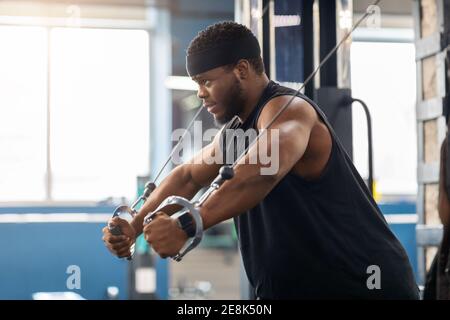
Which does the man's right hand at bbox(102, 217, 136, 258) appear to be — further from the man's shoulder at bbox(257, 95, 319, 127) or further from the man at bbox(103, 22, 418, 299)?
the man's shoulder at bbox(257, 95, 319, 127)

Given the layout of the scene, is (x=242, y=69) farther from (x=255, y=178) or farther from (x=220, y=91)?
(x=255, y=178)

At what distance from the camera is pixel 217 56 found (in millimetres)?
1698

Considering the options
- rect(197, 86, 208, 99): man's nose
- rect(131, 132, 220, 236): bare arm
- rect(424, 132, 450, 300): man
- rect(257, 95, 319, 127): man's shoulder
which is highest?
rect(197, 86, 208, 99): man's nose

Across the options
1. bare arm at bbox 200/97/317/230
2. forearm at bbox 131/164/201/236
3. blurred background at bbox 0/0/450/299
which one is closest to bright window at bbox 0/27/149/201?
blurred background at bbox 0/0/450/299

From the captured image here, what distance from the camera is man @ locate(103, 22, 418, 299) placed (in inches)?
67.0

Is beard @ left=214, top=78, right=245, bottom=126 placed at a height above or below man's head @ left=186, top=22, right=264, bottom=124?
below

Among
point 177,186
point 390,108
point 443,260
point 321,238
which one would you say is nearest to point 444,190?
point 443,260

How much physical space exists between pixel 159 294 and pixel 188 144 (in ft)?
4.48

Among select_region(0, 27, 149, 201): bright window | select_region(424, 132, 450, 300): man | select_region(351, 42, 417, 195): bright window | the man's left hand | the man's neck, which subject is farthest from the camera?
select_region(351, 42, 417, 195): bright window

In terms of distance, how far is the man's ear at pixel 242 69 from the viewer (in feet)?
5.67

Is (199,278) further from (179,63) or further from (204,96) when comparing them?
(204,96)

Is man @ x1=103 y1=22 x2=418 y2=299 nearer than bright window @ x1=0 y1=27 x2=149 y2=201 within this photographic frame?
Yes

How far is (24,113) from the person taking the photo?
12.1ft
